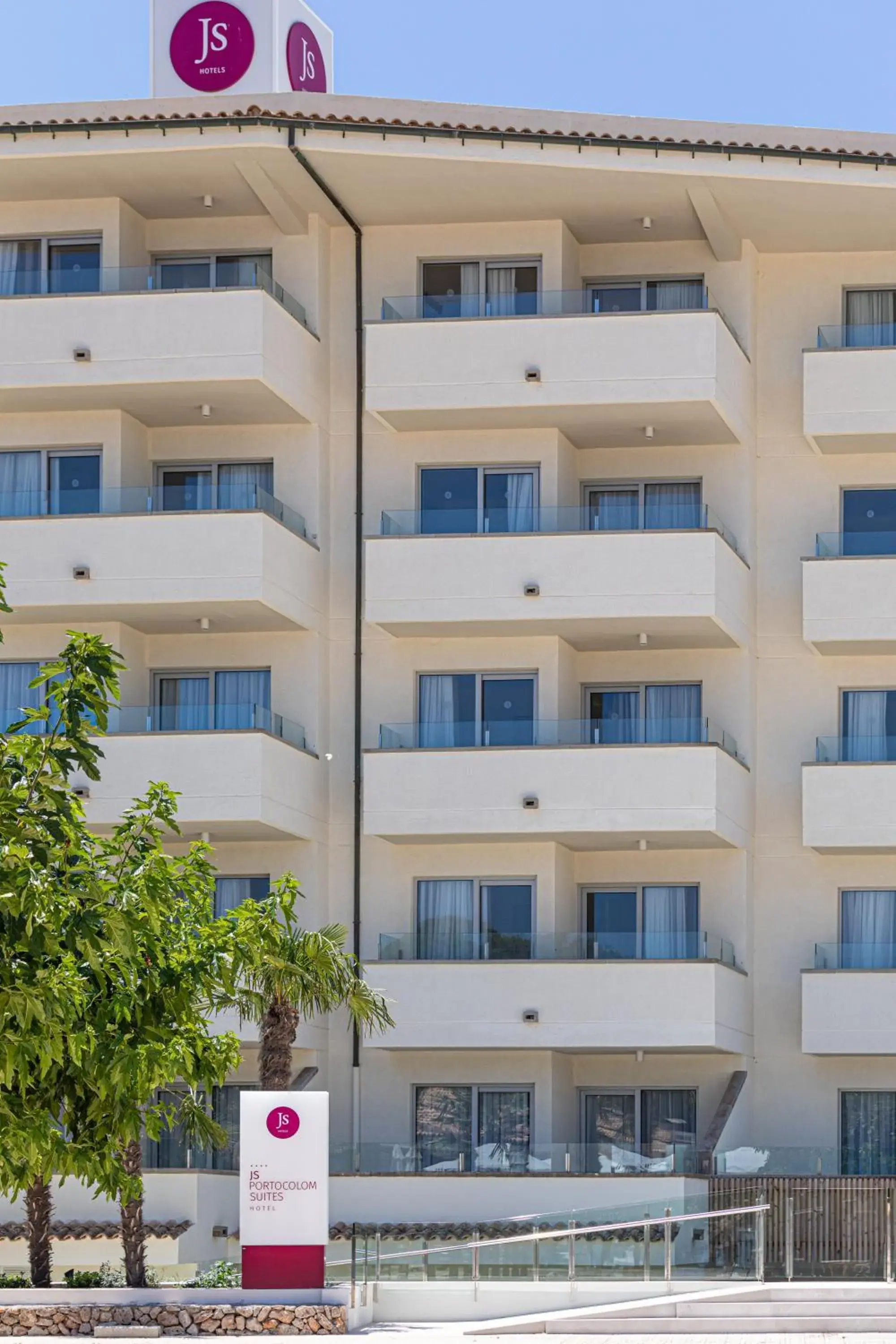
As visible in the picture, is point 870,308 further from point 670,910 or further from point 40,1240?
point 40,1240

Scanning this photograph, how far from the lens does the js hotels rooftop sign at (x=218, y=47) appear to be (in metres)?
45.1

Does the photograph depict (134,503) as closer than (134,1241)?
No

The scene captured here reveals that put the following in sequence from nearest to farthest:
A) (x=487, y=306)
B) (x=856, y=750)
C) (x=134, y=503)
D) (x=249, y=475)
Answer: (x=134, y=503) → (x=856, y=750) → (x=487, y=306) → (x=249, y=475)

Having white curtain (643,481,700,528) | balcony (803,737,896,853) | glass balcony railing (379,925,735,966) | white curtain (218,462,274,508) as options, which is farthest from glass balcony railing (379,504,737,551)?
glass balcony railing (379,925,735,966)

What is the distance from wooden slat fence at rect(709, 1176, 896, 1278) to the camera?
32438mm

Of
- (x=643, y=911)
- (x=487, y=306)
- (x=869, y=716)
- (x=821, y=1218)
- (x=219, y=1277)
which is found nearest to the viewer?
(x=219, y=1277)

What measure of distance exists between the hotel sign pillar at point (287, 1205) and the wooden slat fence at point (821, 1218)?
17.0 ft

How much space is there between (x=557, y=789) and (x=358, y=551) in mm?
5420

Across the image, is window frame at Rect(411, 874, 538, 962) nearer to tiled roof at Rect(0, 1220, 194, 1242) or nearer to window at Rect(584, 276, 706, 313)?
tiled roof at Rect(0, 1220, 194, 1242)

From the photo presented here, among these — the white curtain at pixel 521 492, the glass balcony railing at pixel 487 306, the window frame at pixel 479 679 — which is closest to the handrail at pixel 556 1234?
the window frame at pixel 479 679

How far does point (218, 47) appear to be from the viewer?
45.4 m

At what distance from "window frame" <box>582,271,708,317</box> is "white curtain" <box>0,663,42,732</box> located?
10767 millimetres

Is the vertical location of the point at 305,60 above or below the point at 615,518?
above

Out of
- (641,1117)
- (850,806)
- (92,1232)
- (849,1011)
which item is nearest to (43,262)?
(850,806)
